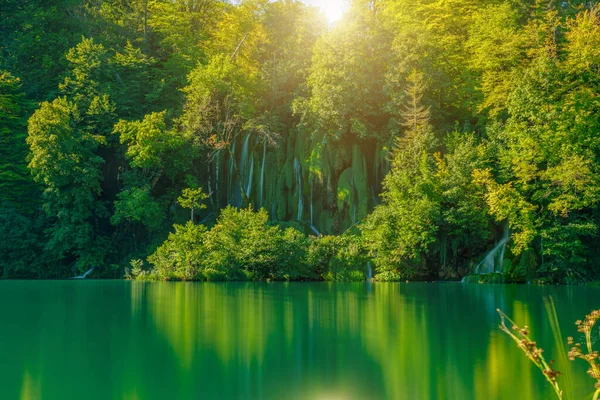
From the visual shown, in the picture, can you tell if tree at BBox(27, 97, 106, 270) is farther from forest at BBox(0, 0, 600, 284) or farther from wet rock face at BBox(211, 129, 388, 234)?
wet rock face at BBox(211, 129, 388, 234)

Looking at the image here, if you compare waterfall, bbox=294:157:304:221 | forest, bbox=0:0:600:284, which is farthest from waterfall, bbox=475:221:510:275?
waterfall, bbox=294:157:304:221

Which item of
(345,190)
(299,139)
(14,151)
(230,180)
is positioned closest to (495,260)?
(345,190)

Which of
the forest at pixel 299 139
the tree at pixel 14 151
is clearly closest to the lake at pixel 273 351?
the forest at pixel 299 139

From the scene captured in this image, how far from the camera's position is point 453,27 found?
120ft

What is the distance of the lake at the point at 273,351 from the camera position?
23.3 ft

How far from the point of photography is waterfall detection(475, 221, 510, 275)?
1171 inches

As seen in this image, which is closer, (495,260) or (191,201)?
(495,260)

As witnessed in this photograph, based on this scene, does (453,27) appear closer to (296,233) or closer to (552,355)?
(296,233)

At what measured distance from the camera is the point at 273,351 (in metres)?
9.59

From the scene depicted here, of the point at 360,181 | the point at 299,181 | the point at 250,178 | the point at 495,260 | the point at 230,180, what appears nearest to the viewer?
the point at 495,260

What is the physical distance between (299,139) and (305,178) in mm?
2453

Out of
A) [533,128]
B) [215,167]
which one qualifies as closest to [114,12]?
[215,167]

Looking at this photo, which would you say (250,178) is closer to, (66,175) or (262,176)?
(262,176)

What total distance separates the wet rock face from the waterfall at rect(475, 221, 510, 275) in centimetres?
727
